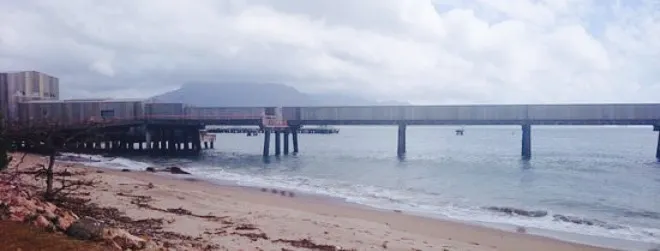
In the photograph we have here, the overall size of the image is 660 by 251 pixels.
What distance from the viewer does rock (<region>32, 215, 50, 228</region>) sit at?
25.2 ft

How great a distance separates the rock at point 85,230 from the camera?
24.5 ft

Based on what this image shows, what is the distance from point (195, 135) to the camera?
63188 mm

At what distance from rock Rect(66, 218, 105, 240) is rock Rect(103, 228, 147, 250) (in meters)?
0.13

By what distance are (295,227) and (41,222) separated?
7207mm

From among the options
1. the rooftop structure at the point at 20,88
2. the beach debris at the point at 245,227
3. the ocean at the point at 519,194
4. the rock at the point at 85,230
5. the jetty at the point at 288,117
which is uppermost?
the rooftop structure at the point at 20,88

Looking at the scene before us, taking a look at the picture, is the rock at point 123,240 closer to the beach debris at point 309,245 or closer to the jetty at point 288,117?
the beach debris at point 309,245

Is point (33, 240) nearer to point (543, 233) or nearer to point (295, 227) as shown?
point (295, 227)

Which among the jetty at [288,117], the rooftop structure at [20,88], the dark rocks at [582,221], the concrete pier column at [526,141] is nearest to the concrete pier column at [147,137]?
the jetty at [288,117]

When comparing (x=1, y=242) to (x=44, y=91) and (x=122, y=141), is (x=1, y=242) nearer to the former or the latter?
(x=122, y=141)

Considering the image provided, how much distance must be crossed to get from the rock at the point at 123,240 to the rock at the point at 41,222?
0.78 m

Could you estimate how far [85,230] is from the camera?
7.54 metres

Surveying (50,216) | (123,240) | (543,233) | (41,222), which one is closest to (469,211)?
(543,233)

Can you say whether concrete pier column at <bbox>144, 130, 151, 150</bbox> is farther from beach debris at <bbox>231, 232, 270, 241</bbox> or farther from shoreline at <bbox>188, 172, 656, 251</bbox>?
beach debris at <bbox>231, 232, 270, 241</bbox>

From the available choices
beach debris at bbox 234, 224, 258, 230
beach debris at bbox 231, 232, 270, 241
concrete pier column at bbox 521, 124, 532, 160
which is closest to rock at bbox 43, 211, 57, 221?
beach debris at bbox 231, 232, 270, 241
